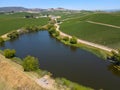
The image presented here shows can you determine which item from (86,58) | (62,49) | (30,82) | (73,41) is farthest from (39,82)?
(73,41)

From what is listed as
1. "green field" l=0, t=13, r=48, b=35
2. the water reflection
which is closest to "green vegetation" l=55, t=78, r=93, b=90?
the water reflection

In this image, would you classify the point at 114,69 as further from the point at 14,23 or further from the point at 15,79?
the point at 14,23

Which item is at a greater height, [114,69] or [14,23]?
[114,69]

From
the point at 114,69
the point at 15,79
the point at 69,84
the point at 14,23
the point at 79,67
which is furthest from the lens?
the point at 14,23

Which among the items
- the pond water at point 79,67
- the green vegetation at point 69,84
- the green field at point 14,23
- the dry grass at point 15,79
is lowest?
the green field at point 14,23

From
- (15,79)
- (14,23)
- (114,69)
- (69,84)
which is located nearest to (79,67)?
(114,69)

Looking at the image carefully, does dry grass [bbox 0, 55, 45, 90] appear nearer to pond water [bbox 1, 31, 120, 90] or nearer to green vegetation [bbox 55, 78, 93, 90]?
green vegetation [bbox 55, 78, 93, 90]

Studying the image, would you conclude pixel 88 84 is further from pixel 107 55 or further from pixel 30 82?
pixel 107 55

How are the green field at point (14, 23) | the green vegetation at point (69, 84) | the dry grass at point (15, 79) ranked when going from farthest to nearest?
the green field at point (14, 23) → the green vegetation at point (69, 84) → the dry grass at point (15, 79)

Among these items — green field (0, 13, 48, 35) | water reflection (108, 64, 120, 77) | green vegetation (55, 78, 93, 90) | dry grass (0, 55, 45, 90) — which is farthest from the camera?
green field (0, 13, 48, 35)

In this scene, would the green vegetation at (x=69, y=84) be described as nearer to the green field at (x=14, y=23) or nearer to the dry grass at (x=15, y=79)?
the dry grass at (x=15, y=79)

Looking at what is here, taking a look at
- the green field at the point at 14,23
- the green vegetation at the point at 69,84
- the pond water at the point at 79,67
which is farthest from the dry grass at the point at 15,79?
the green field at the point at 14,23
